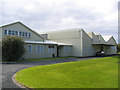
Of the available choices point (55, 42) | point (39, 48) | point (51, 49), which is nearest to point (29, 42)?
point (39, 48)

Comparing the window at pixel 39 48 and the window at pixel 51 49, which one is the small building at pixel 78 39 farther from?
the window at pixel 39 48

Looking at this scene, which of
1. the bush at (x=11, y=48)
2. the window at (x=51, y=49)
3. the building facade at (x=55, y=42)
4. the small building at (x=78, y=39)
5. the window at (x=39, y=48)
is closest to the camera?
the bush at (x=11, y=48)

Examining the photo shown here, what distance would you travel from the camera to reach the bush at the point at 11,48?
20.1m

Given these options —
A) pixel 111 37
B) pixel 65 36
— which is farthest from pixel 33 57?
pixel 111 37

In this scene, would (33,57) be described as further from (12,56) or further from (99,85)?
(99,85)

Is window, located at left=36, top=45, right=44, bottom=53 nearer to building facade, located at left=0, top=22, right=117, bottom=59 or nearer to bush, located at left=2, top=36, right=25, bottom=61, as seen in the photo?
building facade, located at left=0, top=22, right=117, bottom=59

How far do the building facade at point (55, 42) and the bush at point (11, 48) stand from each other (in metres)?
3.68

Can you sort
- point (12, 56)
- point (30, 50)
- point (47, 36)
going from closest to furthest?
1. point (12, 56)
2. point (30, 50)
3. point (47, 36)

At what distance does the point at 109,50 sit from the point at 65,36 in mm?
24593

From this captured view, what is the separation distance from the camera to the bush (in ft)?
65.8

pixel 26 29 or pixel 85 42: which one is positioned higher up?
pixel 26 29

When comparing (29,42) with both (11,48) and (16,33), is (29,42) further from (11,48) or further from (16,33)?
(11,48)

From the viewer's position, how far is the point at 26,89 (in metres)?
6.95

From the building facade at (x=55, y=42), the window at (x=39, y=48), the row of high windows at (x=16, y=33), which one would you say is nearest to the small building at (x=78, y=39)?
the building facade at (x=55, y=42)
